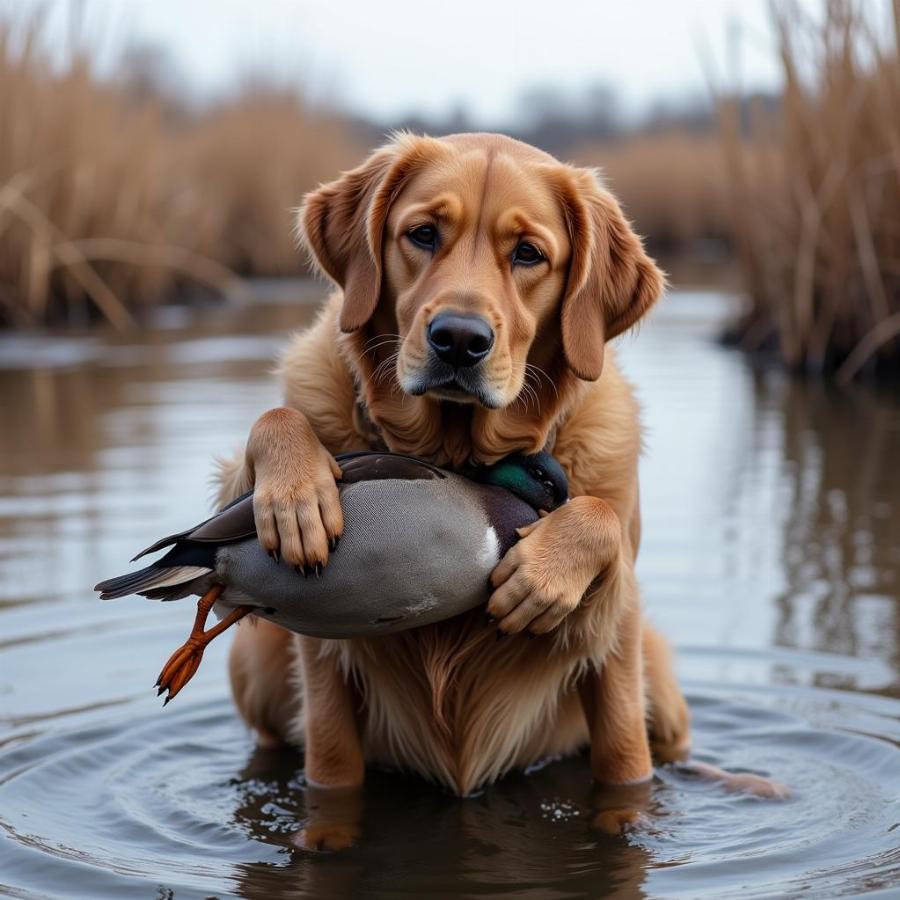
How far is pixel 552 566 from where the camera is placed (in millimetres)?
3428

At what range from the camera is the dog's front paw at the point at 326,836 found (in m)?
3.58

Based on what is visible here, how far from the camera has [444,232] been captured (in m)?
3.74

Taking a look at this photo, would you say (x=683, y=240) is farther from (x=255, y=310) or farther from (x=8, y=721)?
(x=8, y=721)

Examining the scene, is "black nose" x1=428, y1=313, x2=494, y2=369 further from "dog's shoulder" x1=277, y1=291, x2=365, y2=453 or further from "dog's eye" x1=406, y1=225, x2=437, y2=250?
"dog's shoulder" x1=277, y1=291, x2=365, y2=453

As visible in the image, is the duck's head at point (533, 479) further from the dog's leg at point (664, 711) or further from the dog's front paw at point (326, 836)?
the dog's front paw at point (326, 836)

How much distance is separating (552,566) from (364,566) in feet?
1.42

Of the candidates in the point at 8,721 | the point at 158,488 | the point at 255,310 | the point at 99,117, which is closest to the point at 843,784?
the point at 8,721

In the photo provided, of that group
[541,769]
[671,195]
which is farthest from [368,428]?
[671,195]

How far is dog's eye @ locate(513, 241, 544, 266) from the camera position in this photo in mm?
3760

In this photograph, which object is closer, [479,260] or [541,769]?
[479,260]

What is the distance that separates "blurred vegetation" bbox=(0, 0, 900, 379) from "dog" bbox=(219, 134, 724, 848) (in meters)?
0.79

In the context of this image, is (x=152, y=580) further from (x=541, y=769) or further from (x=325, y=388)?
(x=541, y=769)

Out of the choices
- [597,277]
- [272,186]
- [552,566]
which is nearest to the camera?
[552,566]

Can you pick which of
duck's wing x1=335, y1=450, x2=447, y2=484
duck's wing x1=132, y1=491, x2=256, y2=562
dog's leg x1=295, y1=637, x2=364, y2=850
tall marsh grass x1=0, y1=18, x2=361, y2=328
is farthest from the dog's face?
tall marsh grass x1=0, y1=18, x2=361, y2=328
